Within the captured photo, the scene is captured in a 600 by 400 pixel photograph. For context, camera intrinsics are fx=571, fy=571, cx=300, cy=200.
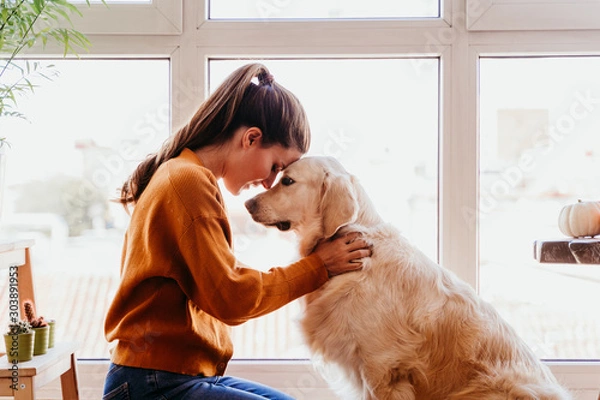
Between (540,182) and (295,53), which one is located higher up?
(295,53)

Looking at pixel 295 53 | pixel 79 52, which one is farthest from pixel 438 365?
pixel 79 52

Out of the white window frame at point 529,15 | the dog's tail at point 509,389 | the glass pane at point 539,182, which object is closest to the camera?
the dog's tail at point 509,389

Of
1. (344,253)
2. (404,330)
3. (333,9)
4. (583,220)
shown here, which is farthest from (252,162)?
(583,220)

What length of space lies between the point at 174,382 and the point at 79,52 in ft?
4.93

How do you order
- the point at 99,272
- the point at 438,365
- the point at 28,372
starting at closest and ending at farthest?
the point at 438,365 < the point at 28,372 < the point at 99,272

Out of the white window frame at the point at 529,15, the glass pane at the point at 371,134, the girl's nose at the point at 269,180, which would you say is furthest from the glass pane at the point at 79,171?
the white window frame at the point at 529,15

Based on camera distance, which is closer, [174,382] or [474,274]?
[174,382]

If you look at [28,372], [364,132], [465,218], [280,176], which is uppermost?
[364,132]

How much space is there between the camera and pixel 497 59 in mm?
2324

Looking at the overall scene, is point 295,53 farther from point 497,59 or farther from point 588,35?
point 588,35

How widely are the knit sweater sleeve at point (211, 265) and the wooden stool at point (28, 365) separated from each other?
71cm

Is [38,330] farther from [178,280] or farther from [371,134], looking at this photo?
[371,134]

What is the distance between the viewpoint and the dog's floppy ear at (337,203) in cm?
162

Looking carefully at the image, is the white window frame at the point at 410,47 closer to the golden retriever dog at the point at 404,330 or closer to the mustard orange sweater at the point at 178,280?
the golden retriever dog at the point at 404,330
